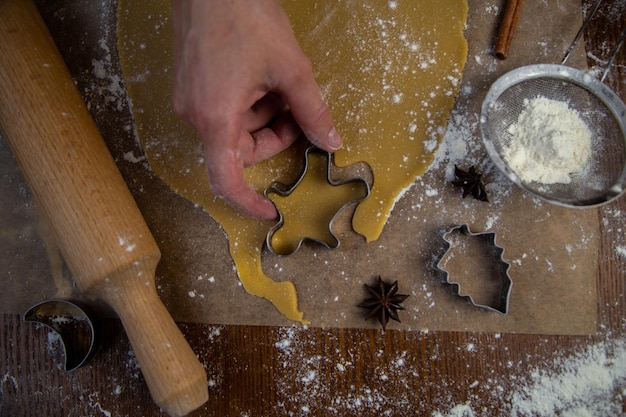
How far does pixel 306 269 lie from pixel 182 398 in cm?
47

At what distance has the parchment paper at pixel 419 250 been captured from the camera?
130 centimetres

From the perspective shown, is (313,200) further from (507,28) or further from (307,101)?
(507,28)

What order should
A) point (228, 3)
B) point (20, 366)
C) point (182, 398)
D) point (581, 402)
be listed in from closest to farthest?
point (228, 3) → point (182, 398) → point (581, 402) → point (20, 366)

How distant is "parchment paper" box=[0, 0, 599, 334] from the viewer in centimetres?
130

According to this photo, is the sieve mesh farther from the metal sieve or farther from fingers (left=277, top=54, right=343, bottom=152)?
fingers (left=277, top=54, right=343, bottom=152)

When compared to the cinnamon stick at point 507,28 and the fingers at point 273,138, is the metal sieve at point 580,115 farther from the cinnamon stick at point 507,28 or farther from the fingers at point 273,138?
the fingers at point 273,138

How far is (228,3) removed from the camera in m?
1.00

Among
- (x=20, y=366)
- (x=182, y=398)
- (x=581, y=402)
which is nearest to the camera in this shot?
(x=182, y=398)

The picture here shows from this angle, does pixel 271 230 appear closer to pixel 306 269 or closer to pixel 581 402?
pixel 306 269

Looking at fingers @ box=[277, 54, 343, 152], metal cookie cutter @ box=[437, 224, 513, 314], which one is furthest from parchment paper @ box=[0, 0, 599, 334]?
fingers @ box=[277, 54, 343, 152]

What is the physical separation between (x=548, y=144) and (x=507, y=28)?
0.37m

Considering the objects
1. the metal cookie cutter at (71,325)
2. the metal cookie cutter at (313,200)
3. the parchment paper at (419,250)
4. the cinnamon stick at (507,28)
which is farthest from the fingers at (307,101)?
the metal cookie cutter at (71,325)

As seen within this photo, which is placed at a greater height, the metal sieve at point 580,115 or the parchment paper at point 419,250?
the metal sieve at point 580,115

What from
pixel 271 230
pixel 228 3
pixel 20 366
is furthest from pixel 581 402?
pixel 20 366
